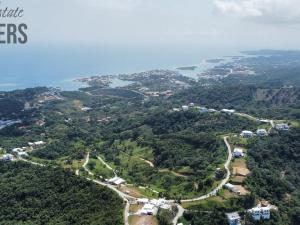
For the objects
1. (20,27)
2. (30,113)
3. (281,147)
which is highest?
(20,27)

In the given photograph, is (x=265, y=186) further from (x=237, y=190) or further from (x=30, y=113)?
(x=30, y=113)

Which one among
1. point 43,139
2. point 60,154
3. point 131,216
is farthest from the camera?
point 43,139

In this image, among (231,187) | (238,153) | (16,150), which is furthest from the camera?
(16,150)

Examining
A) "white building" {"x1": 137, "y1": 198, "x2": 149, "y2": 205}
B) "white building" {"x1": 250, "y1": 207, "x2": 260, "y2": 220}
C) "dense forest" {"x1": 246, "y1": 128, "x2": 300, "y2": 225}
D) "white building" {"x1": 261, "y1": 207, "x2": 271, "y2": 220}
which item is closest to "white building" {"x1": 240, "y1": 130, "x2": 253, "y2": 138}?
"dense forest" {"x1": 246, "y1": 128, "x2": 300, "y2": 225}

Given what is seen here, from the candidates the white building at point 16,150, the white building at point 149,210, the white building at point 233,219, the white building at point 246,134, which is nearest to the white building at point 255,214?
the white building at point 233,219

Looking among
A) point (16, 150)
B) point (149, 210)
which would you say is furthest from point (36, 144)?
point (149, 210)

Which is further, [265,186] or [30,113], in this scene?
[30,113]

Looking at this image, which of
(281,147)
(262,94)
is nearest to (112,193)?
(281,147)

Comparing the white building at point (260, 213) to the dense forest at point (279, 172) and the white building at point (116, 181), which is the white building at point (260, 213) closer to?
the dense forest at point (279, 172)

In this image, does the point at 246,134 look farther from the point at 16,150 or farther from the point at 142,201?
the point at 16,150
